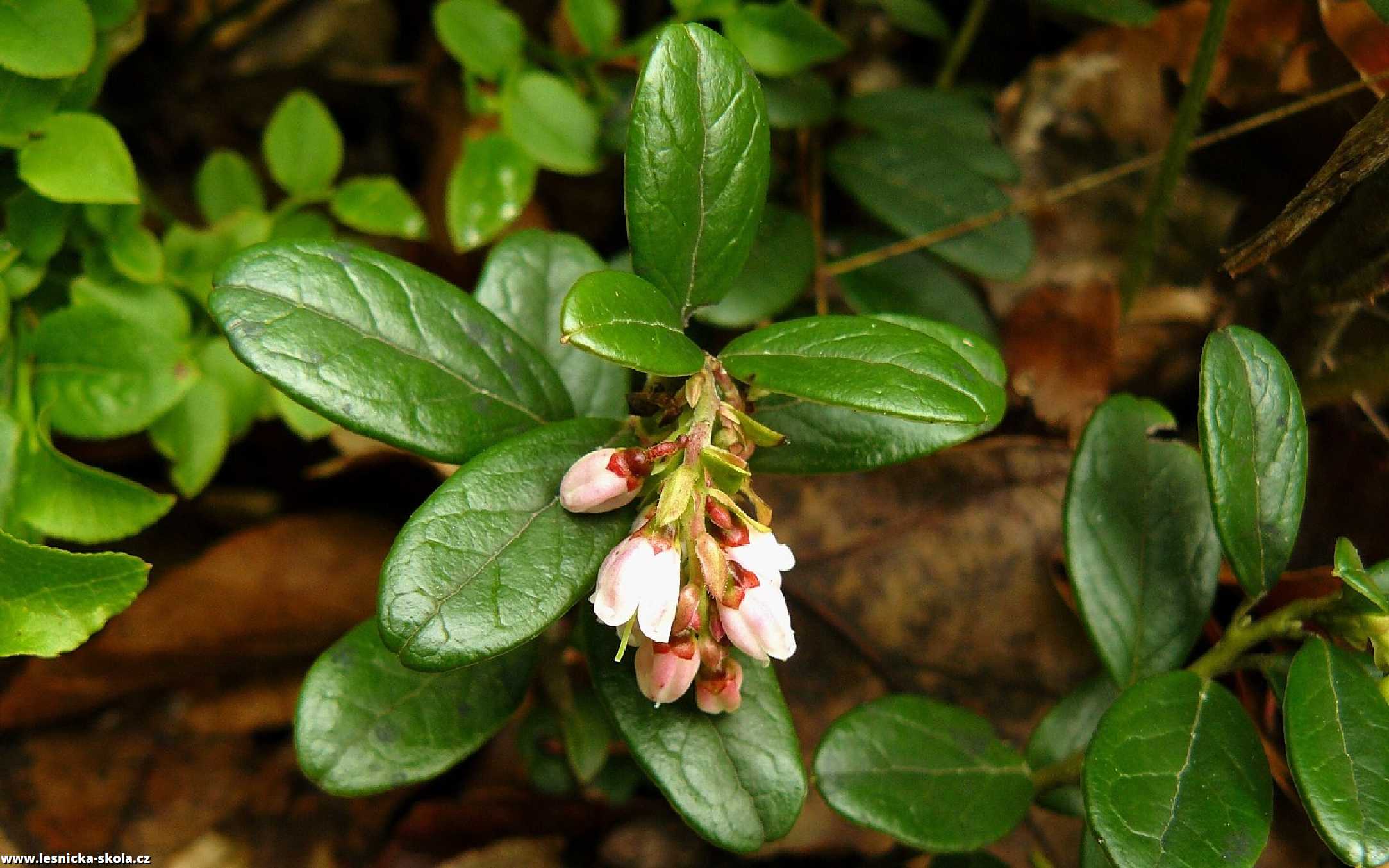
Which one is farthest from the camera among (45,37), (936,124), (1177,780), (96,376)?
(936,124)

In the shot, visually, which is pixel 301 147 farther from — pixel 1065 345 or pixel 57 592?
pixel 1065 345

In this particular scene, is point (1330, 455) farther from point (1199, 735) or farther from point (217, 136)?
point (217, 136)

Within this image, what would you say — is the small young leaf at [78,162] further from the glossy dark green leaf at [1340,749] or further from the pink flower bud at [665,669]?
the glossy dark green leaf at [1340,749]

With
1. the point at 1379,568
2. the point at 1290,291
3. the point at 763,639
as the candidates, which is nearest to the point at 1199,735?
the point at 1379,568

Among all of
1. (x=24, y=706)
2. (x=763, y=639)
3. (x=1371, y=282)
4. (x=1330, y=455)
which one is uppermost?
(x=1371, y=282)

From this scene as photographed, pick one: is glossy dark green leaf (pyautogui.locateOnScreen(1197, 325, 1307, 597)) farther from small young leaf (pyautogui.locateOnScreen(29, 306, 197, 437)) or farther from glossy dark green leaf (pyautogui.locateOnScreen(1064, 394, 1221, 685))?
small young leaf (pyautogui.locateOnScreen(29, 306, 197, 437))

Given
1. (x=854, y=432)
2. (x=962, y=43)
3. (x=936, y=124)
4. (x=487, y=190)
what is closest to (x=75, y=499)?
(x=487, y=190)
